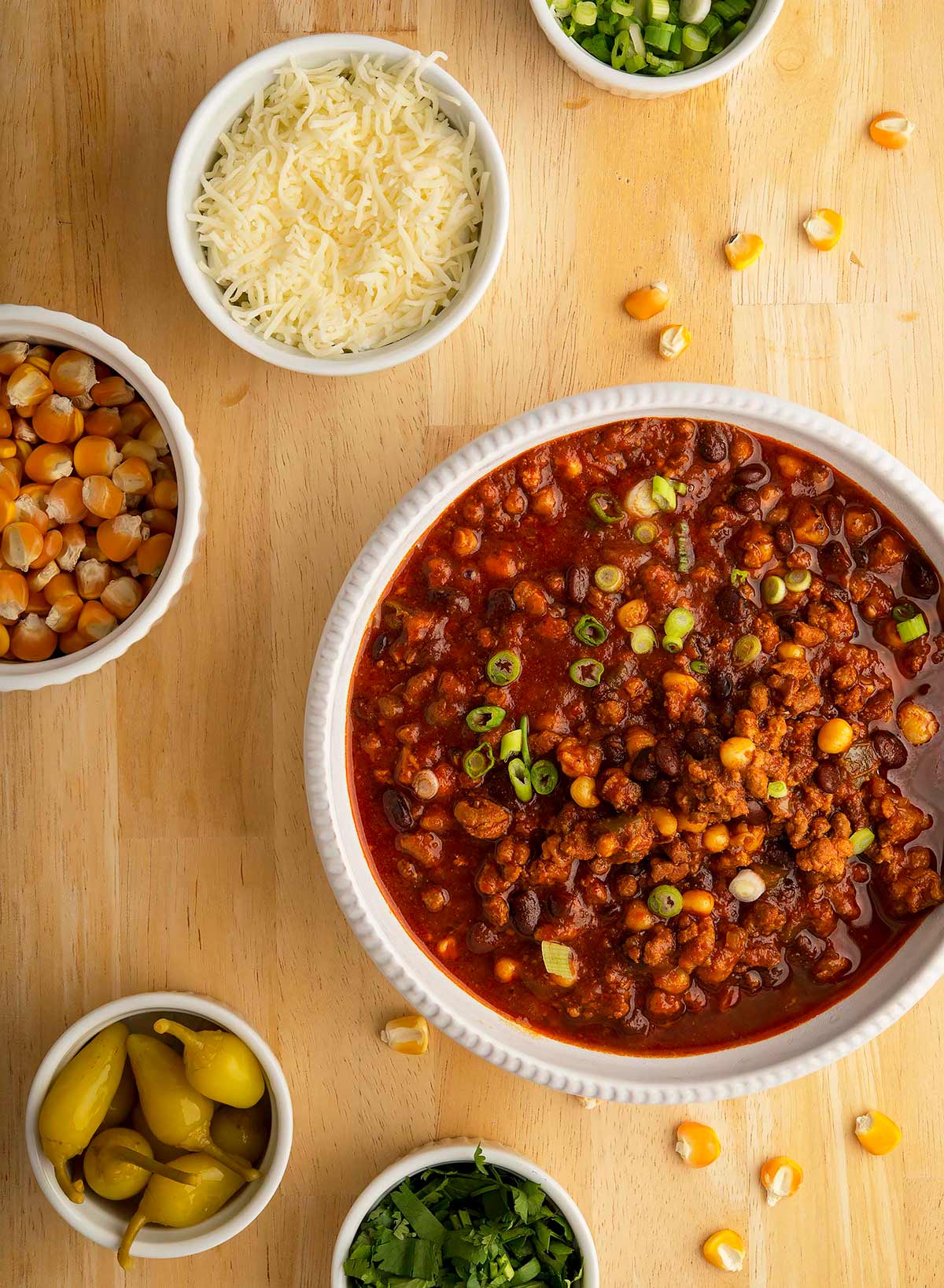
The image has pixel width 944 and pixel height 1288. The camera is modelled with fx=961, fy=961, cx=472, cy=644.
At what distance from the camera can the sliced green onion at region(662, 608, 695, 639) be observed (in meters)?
2.30

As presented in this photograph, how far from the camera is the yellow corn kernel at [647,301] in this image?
2.57 meters

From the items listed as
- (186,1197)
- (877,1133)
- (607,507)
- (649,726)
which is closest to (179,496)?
(607,507)

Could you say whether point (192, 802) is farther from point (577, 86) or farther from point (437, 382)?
point (577, 86)

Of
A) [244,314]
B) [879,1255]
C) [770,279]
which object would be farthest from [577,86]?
[879,1255]

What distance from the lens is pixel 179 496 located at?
238 cm

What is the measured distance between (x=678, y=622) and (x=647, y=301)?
91 cm

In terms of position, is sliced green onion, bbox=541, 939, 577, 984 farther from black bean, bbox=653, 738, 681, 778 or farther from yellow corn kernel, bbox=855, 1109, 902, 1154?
yellow corn kernel, bbox=855, 1109, 902, 1154

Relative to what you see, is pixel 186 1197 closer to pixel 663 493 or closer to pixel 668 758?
pixel 668 758

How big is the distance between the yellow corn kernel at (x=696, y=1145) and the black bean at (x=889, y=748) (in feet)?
3.74

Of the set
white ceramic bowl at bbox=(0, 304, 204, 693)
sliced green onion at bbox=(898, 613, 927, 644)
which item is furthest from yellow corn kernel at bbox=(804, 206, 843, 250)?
white ceramic bowl at bbox=(0, 304, 204, 693)

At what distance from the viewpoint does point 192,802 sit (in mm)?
2652

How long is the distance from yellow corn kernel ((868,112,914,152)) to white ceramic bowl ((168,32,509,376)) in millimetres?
1072

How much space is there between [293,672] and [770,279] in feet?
5.60

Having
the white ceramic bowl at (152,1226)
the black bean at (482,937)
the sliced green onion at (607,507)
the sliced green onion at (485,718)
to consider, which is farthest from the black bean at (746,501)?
the white ceramic bowl at (152,1226)
